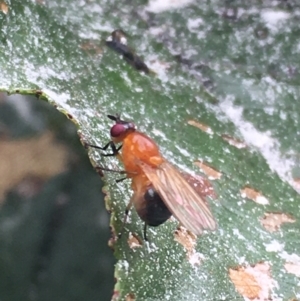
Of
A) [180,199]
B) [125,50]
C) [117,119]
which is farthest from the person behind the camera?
[125,50]

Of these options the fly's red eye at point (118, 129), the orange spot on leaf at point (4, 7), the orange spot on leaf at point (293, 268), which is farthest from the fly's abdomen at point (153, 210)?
the orange spot on leaf at point (4, 7)

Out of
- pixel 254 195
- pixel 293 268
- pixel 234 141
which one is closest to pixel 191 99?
pixel 234 141

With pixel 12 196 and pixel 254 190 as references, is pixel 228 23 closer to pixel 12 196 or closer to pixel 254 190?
pixel 254 190

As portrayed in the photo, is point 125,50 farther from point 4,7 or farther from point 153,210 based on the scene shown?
point 153,210

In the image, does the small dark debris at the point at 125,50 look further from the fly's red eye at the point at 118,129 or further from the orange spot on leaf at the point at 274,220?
the orange spot on leaf at the point at 274,220

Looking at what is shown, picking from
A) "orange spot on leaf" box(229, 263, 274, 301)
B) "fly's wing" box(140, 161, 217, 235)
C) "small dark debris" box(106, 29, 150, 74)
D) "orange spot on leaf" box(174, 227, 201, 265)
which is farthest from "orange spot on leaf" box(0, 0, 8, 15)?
"orange spot on leaf" box(229, 263, 274, 301)

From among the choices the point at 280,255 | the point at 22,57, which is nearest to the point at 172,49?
the point at 22,57

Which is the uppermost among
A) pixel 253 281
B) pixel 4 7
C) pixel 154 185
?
pixel 4 7
